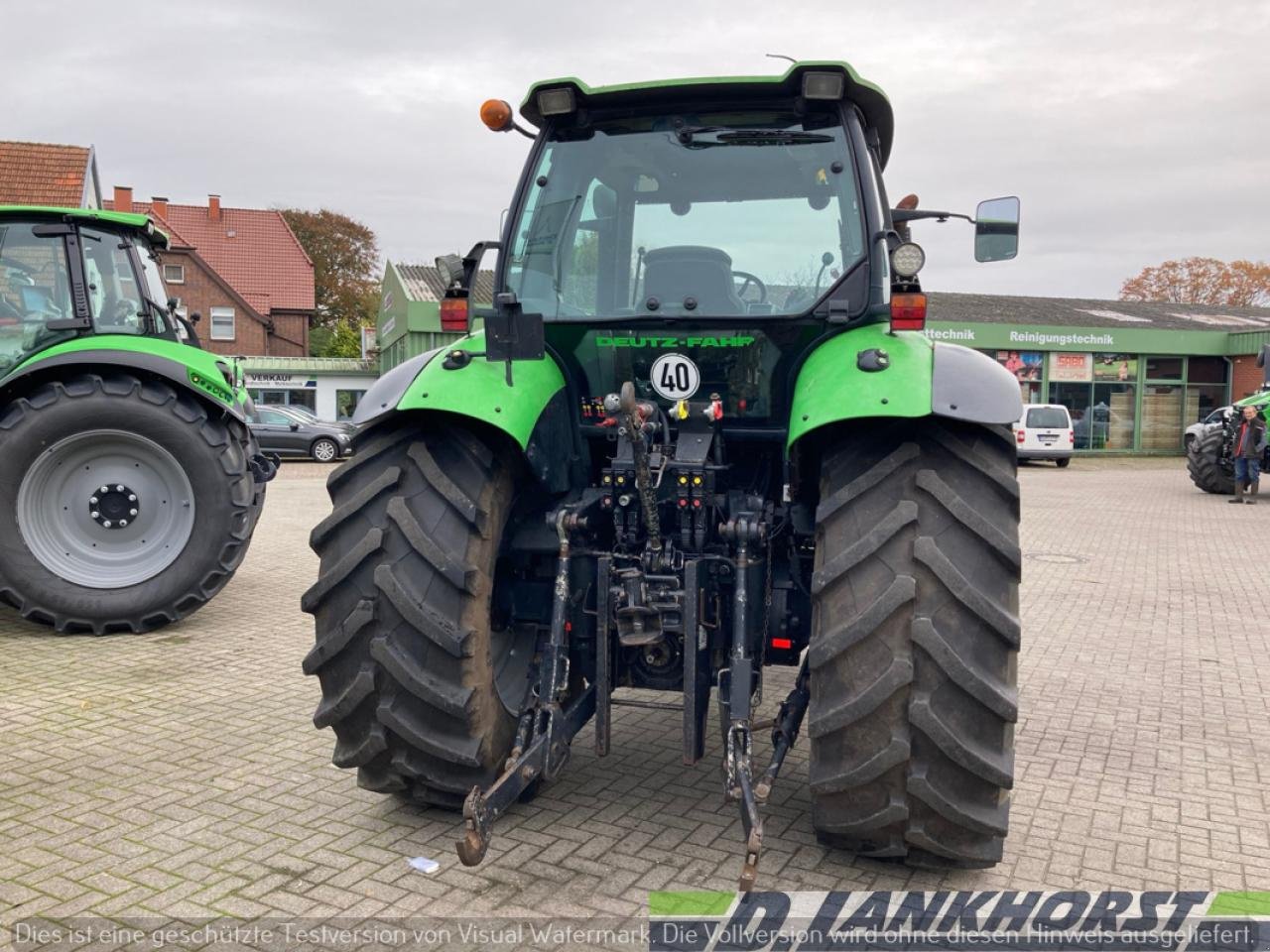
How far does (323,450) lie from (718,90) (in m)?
24.1

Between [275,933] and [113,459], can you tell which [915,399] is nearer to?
[275,933]

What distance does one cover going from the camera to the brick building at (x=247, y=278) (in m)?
44.9

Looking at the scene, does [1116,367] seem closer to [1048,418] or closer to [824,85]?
[1048,418]

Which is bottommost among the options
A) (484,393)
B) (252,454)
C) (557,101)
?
(252,454)

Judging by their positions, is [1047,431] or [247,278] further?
[247,278]

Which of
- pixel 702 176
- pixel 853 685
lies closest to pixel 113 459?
pixel 702 176

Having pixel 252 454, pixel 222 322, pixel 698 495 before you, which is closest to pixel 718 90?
pixel 698 495

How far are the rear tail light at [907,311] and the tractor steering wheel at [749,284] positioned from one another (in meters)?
0.49

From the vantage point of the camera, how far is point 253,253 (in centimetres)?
4816

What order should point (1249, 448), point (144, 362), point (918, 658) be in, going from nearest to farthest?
point (918, 658) < point (144, 362) < point (1249, 448)

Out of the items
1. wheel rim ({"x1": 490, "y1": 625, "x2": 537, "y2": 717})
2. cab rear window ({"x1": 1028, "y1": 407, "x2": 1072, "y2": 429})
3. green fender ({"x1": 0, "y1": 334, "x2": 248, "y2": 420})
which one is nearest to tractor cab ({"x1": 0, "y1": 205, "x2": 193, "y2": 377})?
green fender ({"x1": 0, "y1": 334, "x2": 248, "y2": 420})

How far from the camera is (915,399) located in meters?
3.32

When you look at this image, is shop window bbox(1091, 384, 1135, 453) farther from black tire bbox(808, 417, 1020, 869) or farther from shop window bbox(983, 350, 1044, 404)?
black tire bbox(808, 417, 1020, 869)

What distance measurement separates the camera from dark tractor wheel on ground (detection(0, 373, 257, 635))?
689 centimetres
